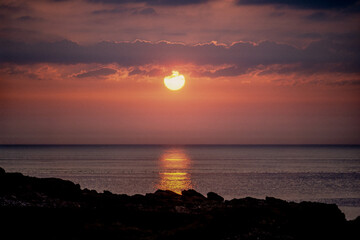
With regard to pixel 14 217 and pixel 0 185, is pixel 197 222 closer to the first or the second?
pixel 14 217

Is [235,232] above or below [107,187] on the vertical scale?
below

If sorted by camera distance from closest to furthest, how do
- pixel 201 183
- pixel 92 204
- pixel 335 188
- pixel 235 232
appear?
pixel 235 232
pixel 92 204
pixel 335 188
pixel 201 183

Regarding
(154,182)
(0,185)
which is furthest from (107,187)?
(0,185)

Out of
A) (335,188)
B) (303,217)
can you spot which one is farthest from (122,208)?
(335,188)

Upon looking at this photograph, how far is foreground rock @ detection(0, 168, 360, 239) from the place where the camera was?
25.2 meters

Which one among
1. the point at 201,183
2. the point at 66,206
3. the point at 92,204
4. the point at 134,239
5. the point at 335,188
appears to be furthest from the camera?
the point at 201,183

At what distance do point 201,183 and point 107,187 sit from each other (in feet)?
67.9

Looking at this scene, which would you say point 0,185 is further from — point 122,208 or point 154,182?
point 154,182

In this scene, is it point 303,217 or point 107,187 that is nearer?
point 303,217

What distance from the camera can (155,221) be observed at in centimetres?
2952

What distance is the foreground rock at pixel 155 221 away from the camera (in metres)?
25.2

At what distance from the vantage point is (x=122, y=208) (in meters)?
32.2

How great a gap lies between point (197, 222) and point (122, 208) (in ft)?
25.9

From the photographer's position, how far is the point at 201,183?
93.0 m
